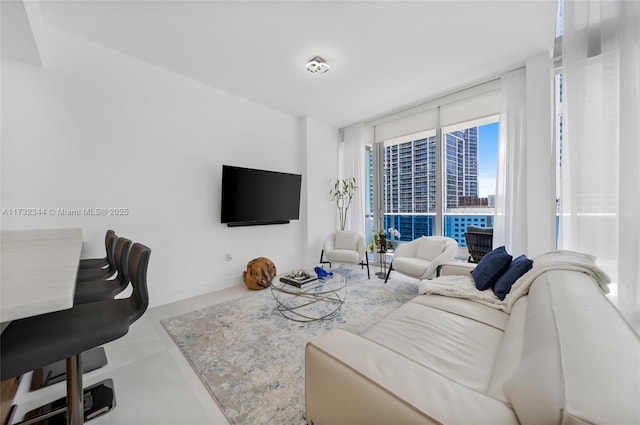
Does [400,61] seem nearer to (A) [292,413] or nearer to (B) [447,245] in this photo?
(B) [447,245]

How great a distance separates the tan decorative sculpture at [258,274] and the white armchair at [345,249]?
1039 mm

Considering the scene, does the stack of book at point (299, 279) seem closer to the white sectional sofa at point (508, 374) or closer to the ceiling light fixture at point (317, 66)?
the white sectional sofa at point (508, 374)

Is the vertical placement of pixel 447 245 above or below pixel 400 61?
below

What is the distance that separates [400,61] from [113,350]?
4035mm

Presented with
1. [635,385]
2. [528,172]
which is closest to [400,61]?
[528,172]

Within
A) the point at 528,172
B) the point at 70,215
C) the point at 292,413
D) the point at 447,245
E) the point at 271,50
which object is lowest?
the point at 292,413

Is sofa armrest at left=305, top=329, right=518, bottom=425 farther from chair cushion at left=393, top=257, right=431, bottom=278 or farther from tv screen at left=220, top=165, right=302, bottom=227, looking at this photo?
tv screen at left=220, top=165, right=302, bottom=227

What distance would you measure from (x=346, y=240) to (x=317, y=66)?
2763 millimetres

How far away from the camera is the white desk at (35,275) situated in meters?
0.68

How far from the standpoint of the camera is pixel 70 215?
2416 millimetres

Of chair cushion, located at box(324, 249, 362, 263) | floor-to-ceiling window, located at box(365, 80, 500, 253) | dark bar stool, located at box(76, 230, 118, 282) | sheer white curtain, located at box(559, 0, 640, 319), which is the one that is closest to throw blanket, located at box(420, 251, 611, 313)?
sheer white curtain, located at box(559, 0, 640, 319)

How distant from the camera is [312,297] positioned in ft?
8.89

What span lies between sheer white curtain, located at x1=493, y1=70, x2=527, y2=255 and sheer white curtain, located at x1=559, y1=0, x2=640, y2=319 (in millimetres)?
423

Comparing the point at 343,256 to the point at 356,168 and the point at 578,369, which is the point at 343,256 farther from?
the point at 578,369
